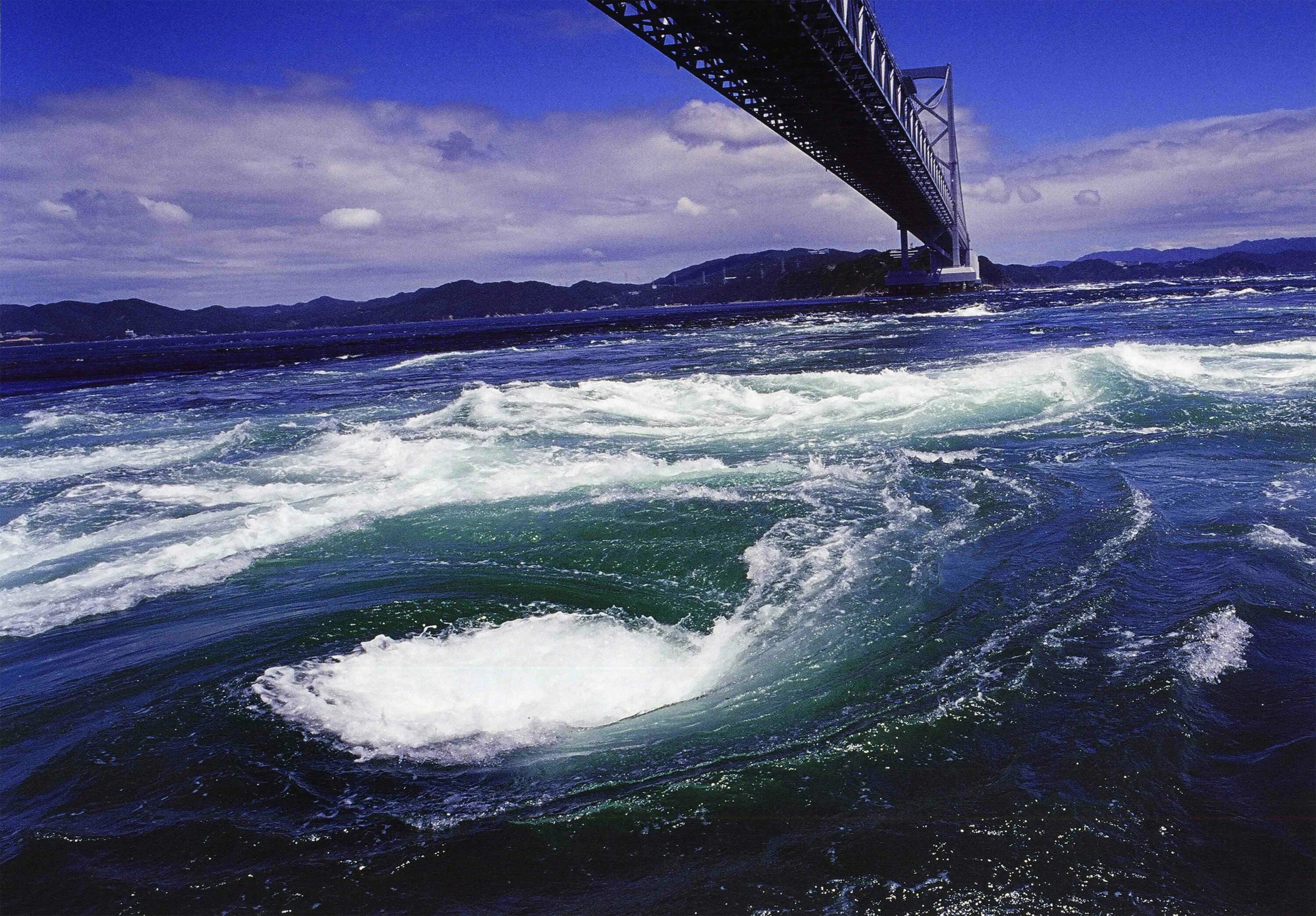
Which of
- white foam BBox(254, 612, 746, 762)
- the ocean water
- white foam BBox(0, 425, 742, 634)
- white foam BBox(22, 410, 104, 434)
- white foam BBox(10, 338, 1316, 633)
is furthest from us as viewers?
white foam BBox(22, 410, 104, 434)

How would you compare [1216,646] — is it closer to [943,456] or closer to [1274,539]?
[1274,539]

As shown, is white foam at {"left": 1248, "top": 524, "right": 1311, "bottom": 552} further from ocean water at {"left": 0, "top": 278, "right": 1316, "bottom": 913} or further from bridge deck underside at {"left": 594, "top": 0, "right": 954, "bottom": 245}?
bridge deck underside at {"left": 594, "top": 0, "right": 954, "bottom": 245}

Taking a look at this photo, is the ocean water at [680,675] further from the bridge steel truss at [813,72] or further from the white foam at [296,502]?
the bridge steel truss at [813,72]

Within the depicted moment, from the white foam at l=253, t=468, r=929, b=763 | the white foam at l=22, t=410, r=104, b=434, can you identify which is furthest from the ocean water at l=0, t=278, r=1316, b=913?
the white foam at l=22, t=410, r=104, b=434

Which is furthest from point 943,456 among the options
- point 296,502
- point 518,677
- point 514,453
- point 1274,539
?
point 296,502

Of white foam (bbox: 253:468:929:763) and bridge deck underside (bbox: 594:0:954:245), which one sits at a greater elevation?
bridge deck underside (bbox: 594:0:954:245)

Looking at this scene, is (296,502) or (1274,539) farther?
(296,502)
